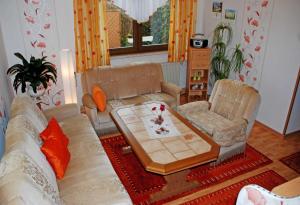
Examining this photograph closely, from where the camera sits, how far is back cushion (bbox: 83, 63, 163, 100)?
13.1ft

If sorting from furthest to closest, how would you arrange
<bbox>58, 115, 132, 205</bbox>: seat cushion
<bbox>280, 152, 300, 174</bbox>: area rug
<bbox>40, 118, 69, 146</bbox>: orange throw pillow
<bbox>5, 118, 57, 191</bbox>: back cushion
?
→ <bbox>280, 152, 300, 174</bbox>: area rug
<bbox>40, 118, 69, 146</bbox>: orange throw pillow
<bbox>58, 115, 132, 205</bbox>: seat cushion
<bbox>5, 118, 57, 191</bbox>: back cushion

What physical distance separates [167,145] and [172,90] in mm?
1731

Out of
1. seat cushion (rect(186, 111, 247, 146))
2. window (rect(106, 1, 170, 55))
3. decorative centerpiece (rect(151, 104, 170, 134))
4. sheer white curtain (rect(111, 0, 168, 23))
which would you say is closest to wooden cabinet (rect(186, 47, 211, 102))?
window (rect(106, 1, 170, 55))

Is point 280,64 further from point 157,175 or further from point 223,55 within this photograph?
point 157,175

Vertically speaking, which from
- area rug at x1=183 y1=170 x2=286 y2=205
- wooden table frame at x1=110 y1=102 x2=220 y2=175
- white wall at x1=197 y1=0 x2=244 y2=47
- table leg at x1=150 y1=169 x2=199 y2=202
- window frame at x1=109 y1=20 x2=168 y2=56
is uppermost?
white wall at x1=197 y1=0 x2=244 y2=47

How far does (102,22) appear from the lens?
14.3 feet

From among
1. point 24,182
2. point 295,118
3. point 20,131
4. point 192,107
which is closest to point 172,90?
point 192,107

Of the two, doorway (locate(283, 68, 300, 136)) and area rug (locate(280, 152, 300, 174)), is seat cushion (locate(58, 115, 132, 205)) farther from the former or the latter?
doorway (locate(283, 68, 300, 136))

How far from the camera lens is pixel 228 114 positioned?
349cm

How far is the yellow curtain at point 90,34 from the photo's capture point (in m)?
4.16

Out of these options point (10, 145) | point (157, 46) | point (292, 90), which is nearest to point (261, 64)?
point (292, 90)

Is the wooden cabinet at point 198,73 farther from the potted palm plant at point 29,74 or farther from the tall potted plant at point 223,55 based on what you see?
the potted palm plant at point 29,74

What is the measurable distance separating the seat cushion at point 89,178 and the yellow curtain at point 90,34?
6.10 ft

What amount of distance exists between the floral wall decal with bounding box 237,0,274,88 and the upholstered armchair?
0.86 meters
